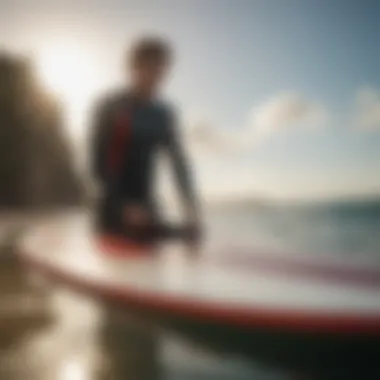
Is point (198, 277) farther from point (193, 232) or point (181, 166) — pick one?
point (181, 166)

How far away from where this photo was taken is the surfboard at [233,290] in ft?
4.32

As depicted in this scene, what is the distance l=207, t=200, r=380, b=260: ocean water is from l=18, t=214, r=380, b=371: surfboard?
25mm

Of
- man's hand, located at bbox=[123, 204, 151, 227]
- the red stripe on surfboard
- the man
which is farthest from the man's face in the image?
the red stripe on surfboard

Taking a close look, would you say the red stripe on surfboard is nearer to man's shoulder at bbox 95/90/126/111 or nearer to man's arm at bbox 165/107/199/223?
man's arm at bbox 165/107/199/223

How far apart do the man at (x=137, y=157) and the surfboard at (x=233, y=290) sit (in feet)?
0.13

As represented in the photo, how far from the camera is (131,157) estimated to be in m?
1.45

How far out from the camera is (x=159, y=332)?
54.0 inches

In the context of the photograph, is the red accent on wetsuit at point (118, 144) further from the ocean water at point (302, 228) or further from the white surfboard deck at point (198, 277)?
the ocean water at point (302, 228)

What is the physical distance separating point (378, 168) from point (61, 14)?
0.80m

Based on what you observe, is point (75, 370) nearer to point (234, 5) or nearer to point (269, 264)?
point (269, 264)

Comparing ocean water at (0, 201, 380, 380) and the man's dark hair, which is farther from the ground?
the man's dark hair

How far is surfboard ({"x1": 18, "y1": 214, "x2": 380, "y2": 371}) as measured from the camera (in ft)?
4.32

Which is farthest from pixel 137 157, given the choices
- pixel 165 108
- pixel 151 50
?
pixel 151 50

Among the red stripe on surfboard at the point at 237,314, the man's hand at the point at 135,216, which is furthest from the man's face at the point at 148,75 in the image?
the red stripe on surfboard at the point at 237,314
